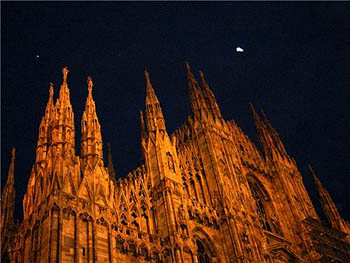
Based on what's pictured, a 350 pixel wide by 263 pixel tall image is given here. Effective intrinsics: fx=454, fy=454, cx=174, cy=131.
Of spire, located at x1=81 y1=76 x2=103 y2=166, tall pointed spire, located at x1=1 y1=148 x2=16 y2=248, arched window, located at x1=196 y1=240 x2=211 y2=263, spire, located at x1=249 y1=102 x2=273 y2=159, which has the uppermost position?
spire, located at x1=249 y1=102 x2=273 y2=159

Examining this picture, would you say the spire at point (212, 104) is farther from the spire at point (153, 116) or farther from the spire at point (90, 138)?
the spire at point (90, 138)

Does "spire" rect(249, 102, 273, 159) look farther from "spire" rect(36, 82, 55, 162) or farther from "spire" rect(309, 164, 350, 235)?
"spire" rect(36, 82, 55, 162)

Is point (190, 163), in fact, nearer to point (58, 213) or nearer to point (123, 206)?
point (123, 206)

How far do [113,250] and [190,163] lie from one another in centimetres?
1207

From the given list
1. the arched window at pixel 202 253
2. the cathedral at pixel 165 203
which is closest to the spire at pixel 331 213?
the cathedral at pixel 165 203

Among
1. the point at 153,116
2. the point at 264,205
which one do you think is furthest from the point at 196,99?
the point at 264,205

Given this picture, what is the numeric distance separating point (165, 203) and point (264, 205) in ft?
46.3

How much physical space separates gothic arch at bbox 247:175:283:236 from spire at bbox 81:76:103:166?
49.4ft

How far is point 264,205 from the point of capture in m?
37.1

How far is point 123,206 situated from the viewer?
2416cm

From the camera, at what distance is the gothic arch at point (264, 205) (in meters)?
34.3

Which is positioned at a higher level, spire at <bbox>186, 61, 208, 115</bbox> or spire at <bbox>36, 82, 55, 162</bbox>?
spire at <bbox>186, 61, 208, 115</bbox>

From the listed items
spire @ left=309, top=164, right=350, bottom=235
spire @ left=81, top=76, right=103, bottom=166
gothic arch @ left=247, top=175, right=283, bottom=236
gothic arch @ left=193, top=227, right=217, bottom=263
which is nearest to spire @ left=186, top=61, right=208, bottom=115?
gothic arch @ left=247, top=175, right=283, bottom=236

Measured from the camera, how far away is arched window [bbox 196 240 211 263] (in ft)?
86.8
